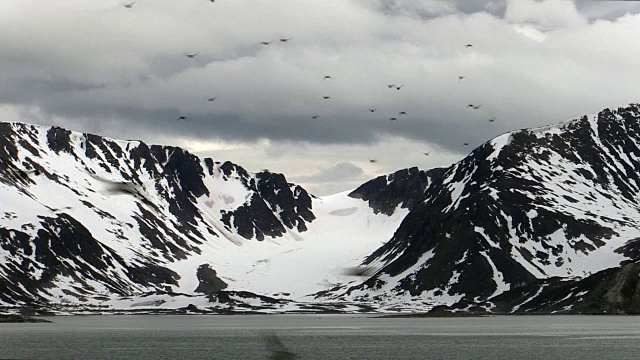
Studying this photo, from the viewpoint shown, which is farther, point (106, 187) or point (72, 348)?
point (72, 348)

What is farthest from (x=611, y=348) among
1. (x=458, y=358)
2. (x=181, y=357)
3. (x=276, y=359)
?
(x=181, y=357)

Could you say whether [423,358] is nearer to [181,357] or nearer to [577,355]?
[577,355]

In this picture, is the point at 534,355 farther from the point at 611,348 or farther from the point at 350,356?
the point at 350,356

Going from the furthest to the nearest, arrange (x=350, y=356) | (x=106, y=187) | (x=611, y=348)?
1. (x=611, y=348)
2. (x=350, y=356)
3. (x=106, y=187)

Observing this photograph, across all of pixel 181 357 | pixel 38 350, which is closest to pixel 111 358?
pixel 181 357

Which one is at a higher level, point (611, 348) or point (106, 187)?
point (106, 187)

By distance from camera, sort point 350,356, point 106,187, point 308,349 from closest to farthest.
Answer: point 106,187 → point 350,356 → point 308,349

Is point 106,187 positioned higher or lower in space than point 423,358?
higher

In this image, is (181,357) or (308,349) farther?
(308,349)

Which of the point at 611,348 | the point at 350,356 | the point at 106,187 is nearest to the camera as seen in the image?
the point at 106,187
